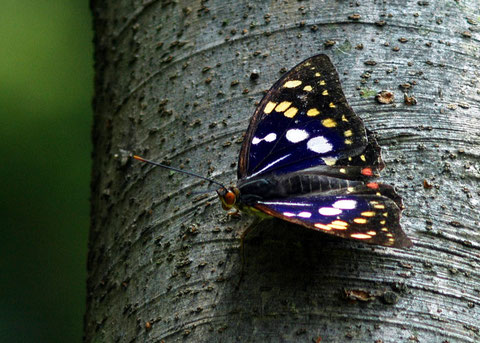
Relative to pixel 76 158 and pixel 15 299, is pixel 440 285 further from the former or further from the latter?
pixel 15 299

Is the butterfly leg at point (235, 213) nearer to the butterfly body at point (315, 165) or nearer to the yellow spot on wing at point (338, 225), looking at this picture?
the butterfly body at point (315, 165)

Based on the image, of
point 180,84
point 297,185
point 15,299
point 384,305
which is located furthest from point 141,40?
point 15,299

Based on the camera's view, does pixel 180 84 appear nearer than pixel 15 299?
Yes


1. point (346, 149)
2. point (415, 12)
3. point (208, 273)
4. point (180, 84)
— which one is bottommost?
point (208, 273)

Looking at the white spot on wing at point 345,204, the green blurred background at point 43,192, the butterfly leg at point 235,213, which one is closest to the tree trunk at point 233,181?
the butterfly leg at point 235,213

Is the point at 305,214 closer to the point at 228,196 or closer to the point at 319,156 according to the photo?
the point at 228,196

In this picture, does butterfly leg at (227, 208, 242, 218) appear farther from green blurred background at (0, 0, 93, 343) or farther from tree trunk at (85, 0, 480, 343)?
green blurred background at (0, 0, 93, 343)

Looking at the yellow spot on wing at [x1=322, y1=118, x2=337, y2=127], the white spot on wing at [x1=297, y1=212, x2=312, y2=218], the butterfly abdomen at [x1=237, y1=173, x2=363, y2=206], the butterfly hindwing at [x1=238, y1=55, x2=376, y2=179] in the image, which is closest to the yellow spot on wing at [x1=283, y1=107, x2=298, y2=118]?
the butterfly hindwing at [x1=238, y1=55, x2=376, y2=179]
